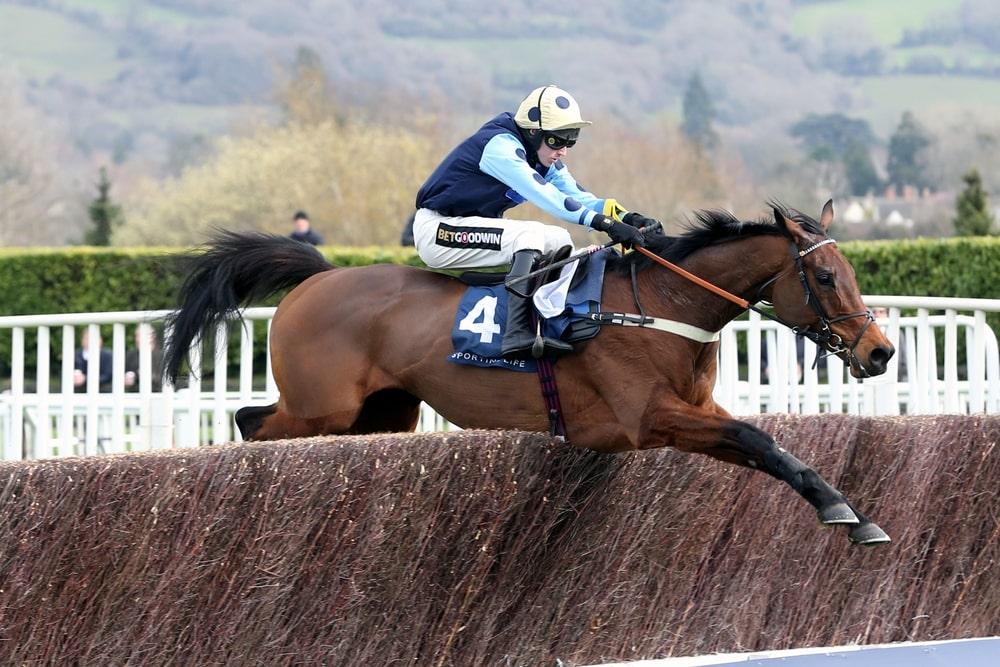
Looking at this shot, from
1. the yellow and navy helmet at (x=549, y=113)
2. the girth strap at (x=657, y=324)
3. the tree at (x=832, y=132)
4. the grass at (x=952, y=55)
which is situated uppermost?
the grass at (x=952, y=55)

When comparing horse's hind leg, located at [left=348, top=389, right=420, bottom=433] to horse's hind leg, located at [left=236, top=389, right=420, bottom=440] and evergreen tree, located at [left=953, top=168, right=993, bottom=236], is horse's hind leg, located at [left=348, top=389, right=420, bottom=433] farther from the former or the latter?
evergreen tree, located at [left=953, top=168, right=993, bottom=236]

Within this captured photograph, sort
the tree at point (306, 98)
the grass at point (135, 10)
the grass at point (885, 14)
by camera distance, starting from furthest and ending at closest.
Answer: the grass at point (135, 10), the grass at point (885, 14), the tree at point (306, 98)

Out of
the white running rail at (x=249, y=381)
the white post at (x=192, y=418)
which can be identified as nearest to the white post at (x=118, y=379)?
the white running rail at (x=249, y=381)

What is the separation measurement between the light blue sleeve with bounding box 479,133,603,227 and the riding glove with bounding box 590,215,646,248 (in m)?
0.04

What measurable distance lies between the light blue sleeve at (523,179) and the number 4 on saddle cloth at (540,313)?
23cm

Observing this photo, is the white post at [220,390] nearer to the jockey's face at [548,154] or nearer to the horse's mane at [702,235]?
the jockey's face at [548,154]

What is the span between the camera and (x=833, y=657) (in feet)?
16.6

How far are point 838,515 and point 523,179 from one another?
169cm

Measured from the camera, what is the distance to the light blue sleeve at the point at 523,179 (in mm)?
5152

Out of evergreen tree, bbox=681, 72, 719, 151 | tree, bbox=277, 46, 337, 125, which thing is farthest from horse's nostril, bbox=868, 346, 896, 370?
evergreen tree, bbox=681, 72, 719, 151

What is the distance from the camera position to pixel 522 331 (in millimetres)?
5262

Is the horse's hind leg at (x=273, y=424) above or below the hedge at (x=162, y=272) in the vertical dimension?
below

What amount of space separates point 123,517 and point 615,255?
2203mm

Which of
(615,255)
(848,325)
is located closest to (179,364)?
(615,255)
